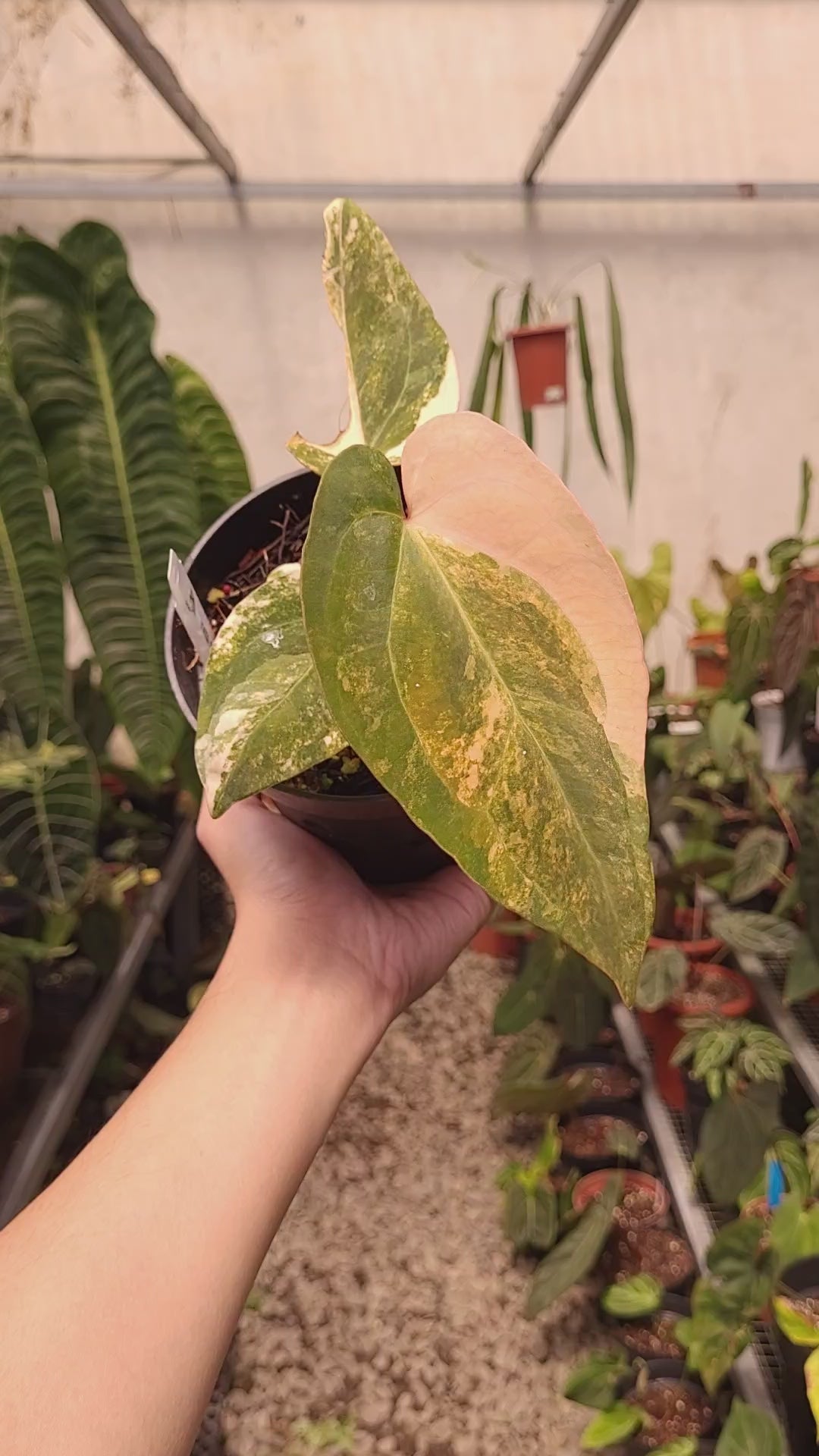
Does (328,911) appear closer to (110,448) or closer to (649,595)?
(110,448)

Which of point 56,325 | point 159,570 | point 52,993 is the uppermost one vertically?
point 56,325

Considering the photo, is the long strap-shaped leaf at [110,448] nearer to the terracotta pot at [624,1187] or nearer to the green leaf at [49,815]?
the green leaf at [49,815]

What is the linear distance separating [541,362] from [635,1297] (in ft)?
4.59

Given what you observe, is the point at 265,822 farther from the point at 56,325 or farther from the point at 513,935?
the point at 513,935

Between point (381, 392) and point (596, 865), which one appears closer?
point (596, 865)

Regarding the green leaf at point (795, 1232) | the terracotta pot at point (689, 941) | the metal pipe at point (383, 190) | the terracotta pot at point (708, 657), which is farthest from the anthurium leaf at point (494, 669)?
the metal pipe at point (383, 190)

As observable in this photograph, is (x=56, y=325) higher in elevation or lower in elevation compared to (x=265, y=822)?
higher

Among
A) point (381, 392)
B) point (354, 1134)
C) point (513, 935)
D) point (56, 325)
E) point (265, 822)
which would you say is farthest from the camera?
point (513, 935)

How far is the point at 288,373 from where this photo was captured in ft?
6.66

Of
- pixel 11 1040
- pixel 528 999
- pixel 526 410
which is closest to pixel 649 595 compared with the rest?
pixel 526 410

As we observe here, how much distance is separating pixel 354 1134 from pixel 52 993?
56 centimetres

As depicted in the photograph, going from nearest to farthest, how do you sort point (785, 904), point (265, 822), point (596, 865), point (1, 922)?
point (596, 865) < point (265, 822) < point (785, 904) < point (1, 922)

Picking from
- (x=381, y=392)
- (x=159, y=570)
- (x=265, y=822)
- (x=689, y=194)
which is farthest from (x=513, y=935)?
(x=689, y=194)

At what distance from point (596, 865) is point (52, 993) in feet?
4.13
